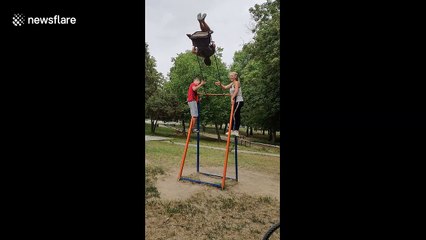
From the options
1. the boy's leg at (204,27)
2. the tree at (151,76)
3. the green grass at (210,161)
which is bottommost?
the green grass at (210,161)

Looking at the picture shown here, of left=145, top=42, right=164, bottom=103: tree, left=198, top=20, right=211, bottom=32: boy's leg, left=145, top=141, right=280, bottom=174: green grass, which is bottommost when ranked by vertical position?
left=145, top=141, right=280, bottom=174: green grass

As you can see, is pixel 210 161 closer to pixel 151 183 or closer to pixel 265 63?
pixel 151 183

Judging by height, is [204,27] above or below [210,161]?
above

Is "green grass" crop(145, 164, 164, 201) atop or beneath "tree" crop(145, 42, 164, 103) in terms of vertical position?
beneath

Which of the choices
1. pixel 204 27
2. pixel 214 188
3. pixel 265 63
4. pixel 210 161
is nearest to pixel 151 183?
pixel 214 188

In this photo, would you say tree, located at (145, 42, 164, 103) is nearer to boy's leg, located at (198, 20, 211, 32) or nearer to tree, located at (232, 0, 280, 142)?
tree, located at (232, 0, 280, 142)

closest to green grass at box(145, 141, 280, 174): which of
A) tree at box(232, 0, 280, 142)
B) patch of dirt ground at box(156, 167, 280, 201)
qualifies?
patch of dirt ground at box(156, 167, 280, 201)

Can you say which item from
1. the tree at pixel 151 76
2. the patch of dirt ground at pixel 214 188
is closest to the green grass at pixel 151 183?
the patch of dirt ground at pixel 214 188

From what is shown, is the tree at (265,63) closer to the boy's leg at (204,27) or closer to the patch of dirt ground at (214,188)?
the patch of dirt ground at (214,188)

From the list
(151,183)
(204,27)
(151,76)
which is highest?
(151,76)

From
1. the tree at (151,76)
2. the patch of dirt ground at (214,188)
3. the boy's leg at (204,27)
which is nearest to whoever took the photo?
the boy's leg at (204,27)
